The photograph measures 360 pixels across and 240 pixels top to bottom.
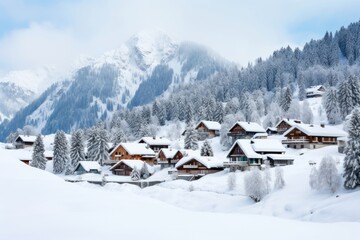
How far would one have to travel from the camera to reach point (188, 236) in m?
12.1

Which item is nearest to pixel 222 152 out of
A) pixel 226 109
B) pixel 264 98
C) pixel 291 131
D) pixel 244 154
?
pixel 291 131

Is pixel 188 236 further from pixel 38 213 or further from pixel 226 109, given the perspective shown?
pixel 226 109

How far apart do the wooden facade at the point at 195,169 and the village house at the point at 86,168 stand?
22974 millimetres

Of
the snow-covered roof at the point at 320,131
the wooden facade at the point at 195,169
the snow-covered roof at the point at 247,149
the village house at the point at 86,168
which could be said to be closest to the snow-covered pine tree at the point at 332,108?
the snow-covered roof at the point at 320,131

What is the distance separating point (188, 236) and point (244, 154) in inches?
2656

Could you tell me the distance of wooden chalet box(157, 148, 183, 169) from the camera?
9256 cm

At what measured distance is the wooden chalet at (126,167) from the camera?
301ft

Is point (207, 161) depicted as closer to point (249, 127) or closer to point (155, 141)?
point (249, 127)

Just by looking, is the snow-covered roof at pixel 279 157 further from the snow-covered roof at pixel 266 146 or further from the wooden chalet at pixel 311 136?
the wooden chalet at pixel 311 136

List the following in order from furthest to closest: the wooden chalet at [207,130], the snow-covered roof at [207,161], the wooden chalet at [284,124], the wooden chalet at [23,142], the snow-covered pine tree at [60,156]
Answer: the wooden chalet at [23,142], the wooden chalet at [207,130], the wooden chalet at [284,124], the snow-covered pine tree at [60,156], the snow-covered roof at [207,161]

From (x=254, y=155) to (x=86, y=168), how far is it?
38668 mm

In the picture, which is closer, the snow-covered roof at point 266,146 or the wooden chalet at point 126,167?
the snow-covered roof at point 266,146

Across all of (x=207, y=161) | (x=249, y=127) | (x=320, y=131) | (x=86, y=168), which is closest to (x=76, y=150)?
(x=86, y=168)

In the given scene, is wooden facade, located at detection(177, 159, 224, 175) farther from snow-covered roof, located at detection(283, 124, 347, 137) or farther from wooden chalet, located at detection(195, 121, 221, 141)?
wooden chalet, located at detection(195, 121, 221, 141)
